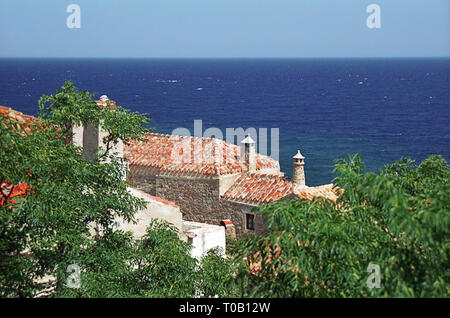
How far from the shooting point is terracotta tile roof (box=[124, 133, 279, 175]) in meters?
27.0

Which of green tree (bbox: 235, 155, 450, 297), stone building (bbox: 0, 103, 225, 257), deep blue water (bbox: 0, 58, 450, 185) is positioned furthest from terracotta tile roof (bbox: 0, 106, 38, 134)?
deep blue water (bbox: 0, 58, 450, 185)

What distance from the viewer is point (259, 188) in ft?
85.0

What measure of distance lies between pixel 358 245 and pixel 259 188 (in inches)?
670

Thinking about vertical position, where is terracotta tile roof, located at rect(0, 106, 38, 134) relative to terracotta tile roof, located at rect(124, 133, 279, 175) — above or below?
above

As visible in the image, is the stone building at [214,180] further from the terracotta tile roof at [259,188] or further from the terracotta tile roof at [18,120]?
the terracotta tile roof at [18,120]

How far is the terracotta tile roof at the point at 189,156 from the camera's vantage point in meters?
27.0

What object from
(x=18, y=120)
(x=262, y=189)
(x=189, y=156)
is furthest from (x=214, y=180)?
(x=18, y=120)

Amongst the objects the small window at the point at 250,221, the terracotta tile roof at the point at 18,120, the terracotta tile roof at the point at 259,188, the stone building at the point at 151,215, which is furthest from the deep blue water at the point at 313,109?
the terracotta tile roof at the point at 18,120

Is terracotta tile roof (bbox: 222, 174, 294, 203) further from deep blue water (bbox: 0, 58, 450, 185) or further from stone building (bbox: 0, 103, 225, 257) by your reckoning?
deep blue water (bbox: 0, 58, 450, 185)

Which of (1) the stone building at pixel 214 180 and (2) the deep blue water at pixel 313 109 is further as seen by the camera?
(2) the deep blue water at pixel 313 109

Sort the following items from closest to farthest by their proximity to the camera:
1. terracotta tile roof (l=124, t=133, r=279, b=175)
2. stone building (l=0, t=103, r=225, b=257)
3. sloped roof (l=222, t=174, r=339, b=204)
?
stone building (l=0, t=103, r=225, b=257) < sloped roof (l=222, t=174, r=339, b=204) < terracotta tile roof (l=124, t=133, r=279, b=175)

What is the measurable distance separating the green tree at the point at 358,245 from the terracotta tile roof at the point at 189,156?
16.6 metres

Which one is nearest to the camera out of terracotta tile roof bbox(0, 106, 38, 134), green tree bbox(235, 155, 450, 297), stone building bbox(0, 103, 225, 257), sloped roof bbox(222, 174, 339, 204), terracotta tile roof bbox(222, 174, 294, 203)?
green tree bbox(235, 155, 450, 297)

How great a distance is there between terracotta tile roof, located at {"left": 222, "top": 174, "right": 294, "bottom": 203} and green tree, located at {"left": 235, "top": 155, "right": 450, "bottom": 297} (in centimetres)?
1484
